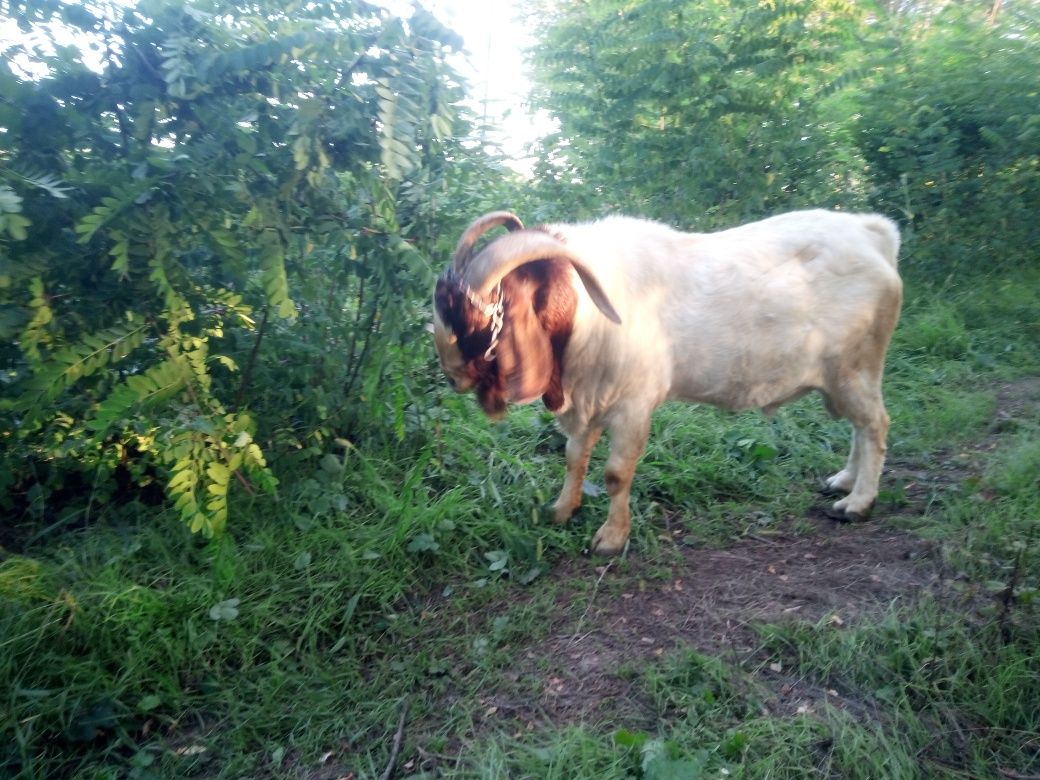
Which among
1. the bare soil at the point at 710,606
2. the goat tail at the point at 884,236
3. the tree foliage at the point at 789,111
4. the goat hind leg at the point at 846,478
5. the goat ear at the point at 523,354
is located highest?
the tree foliage at the point at 789,111

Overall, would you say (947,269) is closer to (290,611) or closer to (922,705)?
(922,705)

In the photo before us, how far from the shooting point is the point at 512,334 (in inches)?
141

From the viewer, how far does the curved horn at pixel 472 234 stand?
3609mm

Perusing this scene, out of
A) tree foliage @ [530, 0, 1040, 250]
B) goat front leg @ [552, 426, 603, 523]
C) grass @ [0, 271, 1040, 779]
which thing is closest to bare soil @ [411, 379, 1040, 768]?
grass @ [0, 271, 1040, 779]

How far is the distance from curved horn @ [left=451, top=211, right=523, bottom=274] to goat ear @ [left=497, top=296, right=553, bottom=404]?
11.5 inches

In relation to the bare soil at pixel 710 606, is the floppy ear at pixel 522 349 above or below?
above

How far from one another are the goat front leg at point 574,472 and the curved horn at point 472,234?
1.13m

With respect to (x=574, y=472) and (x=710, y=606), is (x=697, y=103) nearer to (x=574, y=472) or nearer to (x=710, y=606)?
(x=574, y=472)

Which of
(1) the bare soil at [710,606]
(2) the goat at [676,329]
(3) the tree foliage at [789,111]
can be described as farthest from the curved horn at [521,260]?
(3) the tree foliage at [789,111]

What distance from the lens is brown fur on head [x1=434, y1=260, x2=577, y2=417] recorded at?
3.44 metres

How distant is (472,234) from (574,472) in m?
1.41

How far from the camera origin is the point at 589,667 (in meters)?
3.43

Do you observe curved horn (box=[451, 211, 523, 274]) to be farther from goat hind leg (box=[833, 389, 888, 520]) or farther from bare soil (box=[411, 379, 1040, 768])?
goat hind leg (box=[833, 389, 888, 520])

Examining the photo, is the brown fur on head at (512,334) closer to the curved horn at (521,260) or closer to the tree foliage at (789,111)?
the curved horn at (521,260)
